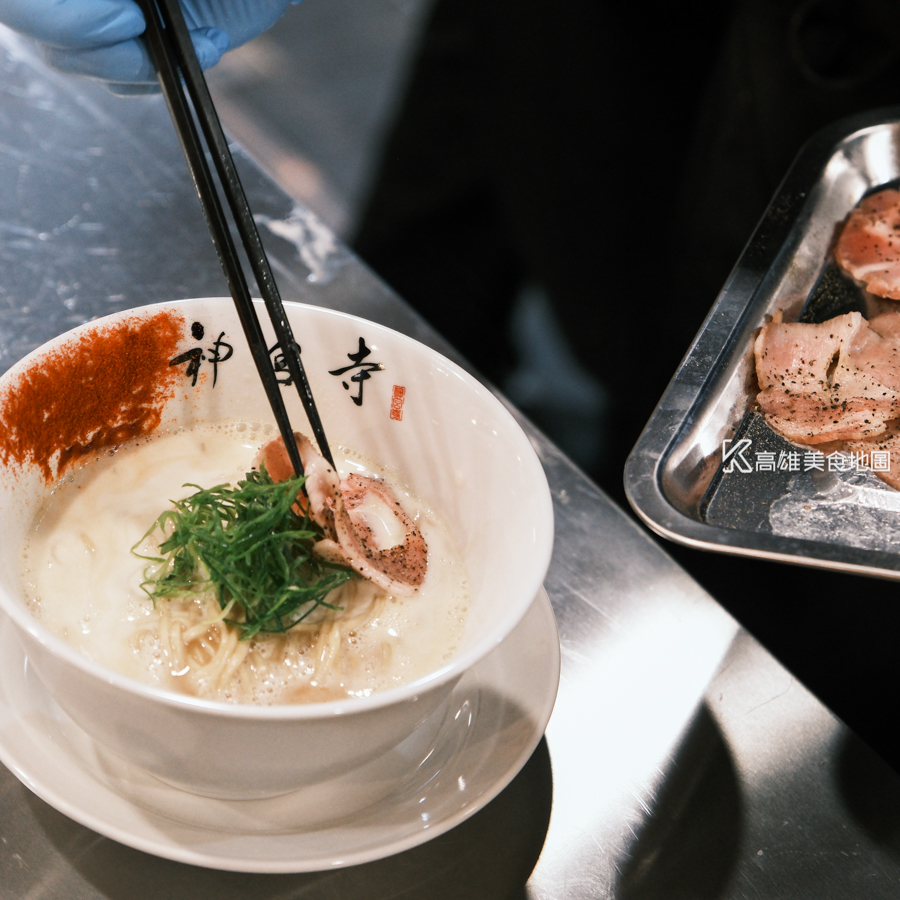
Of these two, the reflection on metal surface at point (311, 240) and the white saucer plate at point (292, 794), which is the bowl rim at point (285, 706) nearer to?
the white saucer plate at point (292, 794)

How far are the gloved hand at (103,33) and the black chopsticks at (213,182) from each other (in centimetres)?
24

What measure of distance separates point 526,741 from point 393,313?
29.0 inches

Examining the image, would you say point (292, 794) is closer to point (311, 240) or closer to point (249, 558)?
point (249, 558)

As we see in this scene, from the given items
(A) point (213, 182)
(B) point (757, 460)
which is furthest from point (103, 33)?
(B) point (757, 460)

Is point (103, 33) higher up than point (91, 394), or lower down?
higher up

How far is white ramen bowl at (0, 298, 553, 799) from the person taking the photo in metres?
0.59

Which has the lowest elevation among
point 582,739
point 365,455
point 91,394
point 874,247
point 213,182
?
point 582,739

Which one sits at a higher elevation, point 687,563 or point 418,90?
point 418,90

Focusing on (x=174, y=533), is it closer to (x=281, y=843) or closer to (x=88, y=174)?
(x=281, y=843)

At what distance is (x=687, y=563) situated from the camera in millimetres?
1393

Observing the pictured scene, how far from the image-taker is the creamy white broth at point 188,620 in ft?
2.44

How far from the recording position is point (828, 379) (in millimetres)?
1167

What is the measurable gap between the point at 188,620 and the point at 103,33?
574 mm

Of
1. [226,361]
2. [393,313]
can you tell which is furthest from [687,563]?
[226,361]
